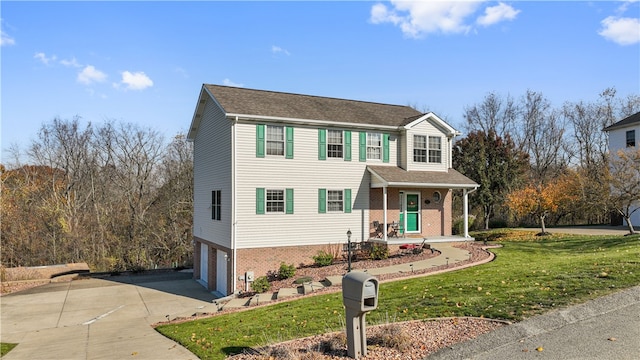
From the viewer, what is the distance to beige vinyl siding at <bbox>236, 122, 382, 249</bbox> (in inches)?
666

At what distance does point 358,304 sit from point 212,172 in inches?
607

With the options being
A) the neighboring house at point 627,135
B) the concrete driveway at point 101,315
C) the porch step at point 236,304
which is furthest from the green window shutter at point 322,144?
the neighboring house at point 627,135

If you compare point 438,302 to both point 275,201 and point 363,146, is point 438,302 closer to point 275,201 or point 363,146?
point 275,201

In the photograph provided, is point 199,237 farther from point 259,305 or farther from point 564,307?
point 564,307

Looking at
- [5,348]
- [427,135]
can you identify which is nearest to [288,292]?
[5,348]

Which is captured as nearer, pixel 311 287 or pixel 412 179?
pixel 311 287

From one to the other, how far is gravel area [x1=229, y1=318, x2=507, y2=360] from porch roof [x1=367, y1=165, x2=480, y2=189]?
11393 millimetres

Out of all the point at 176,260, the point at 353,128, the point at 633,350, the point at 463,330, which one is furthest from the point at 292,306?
the point at 176,260

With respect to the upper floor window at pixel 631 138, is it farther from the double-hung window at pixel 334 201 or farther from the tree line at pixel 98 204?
the tree line at pixel 98 204

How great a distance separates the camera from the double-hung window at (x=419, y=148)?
20359 millimetres

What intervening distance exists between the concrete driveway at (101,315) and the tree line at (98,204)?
589cm

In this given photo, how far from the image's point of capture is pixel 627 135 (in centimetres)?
3044

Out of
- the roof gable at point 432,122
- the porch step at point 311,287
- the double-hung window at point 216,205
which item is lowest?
the porch step at point 311,287

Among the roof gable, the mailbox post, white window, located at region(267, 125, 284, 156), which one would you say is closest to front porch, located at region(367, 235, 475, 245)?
the roof gable
